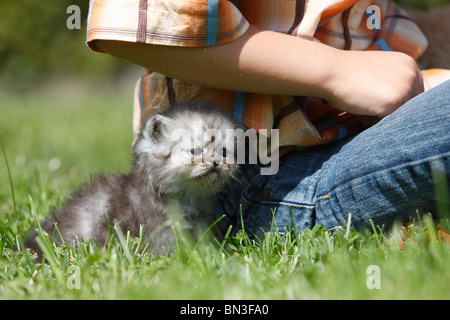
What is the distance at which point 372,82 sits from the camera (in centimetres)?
183

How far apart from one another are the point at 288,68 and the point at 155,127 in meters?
0.55

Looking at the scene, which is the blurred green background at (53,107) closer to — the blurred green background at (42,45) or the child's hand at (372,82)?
the blurred green background at (42,45)

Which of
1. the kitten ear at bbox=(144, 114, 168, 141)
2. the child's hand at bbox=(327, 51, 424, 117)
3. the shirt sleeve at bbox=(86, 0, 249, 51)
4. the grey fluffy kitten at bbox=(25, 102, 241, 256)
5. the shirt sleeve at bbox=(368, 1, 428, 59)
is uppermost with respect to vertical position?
the shirt sleeve at bbox=(368, 1, 428, 59)

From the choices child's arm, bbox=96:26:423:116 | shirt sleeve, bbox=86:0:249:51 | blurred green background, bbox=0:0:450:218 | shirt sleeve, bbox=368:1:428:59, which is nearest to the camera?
shirt sleeve, bbox=86:0:249:51

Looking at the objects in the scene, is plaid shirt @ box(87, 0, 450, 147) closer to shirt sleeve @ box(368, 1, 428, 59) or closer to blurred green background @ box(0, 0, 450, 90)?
shirt sleeve @ box(368, 1, 428, 59)

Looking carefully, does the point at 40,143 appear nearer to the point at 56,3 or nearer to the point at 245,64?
the point at 245,64

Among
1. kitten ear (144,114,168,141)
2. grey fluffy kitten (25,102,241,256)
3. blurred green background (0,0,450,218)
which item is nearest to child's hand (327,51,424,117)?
grey fluffy kitten (25,102,241,256)

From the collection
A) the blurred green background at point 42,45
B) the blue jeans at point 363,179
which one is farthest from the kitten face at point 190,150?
the blurred green background at point 42,45

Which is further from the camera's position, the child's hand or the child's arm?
the child's hand

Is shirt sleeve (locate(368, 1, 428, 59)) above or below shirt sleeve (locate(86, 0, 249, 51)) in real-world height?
above

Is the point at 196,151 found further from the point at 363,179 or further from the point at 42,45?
the point at 42,45

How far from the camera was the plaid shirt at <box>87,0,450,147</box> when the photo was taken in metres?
1.60

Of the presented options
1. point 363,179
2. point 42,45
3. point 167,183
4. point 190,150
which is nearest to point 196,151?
point 190,150
